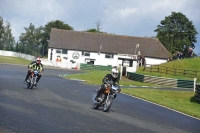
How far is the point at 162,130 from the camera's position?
14156mm

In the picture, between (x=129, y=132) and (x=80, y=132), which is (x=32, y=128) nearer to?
(x=80, y=132)

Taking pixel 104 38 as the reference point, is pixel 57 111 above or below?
below

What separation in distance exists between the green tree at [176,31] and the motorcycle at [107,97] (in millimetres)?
91454

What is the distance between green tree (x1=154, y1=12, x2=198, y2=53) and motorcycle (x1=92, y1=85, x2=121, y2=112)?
300 ft

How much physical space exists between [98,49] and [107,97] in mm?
75685

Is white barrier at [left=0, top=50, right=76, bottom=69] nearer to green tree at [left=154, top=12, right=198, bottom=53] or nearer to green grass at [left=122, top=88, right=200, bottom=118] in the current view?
green tree at [left=154, top=12, right=198, bottom=53]

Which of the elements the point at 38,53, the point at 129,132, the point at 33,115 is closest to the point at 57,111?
the point at 33,115

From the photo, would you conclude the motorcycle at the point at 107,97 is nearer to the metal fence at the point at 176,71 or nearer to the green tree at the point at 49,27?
the metal fence at the point at 176,71

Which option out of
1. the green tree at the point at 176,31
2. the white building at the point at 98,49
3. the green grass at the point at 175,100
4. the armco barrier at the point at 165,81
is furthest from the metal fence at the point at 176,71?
the green tree at the point at 176,31

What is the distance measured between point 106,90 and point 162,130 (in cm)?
357

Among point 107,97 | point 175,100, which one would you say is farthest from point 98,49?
point 107,97

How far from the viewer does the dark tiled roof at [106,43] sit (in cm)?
9225

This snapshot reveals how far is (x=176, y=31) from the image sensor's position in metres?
109

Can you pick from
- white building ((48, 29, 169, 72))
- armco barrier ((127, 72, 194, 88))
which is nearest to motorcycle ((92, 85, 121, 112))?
armco barrier ((127, 72, 194, 88))
